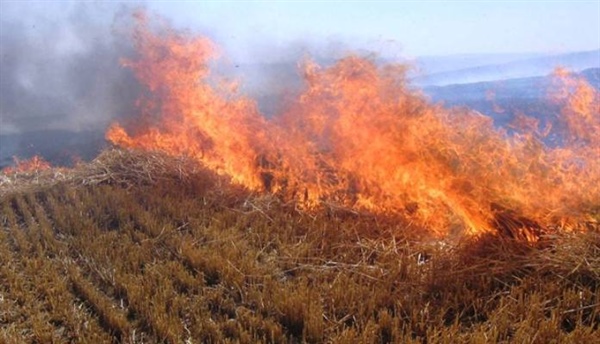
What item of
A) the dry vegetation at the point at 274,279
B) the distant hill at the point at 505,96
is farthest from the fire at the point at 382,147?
the distant hill at the point at 505,96

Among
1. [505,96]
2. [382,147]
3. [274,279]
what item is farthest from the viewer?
[505,96]

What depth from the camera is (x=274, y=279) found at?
429cm

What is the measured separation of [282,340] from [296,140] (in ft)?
16.7

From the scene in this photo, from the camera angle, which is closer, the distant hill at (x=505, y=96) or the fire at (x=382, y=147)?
the fire at (x=382, y=147)

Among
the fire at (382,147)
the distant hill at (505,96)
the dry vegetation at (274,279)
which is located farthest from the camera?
the distant hill at (505,96)

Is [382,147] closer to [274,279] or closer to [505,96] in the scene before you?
[274,279]

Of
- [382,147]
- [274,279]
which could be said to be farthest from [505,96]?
[274,279]

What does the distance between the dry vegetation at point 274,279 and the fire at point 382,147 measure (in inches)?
27.7

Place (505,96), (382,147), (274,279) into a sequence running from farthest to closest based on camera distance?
(505,96), (382,147), (274,279)

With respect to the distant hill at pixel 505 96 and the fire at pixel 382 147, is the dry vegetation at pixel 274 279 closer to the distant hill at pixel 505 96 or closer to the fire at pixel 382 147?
the fire at pixel 382 147

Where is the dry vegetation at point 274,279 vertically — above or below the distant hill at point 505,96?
below

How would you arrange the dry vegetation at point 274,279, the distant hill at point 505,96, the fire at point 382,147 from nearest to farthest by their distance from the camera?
the dry vegetation at point 274,279 → the fire at point 382,147 → the distant hill at point 505,96

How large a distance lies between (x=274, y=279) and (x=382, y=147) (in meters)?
3.16

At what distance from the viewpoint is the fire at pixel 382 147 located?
557 centimetres
